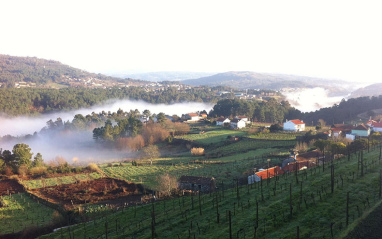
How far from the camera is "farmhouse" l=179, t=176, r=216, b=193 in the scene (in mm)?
25394

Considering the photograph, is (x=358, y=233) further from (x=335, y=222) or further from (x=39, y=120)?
(x=39, y=120)

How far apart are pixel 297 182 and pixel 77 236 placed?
12.2 m

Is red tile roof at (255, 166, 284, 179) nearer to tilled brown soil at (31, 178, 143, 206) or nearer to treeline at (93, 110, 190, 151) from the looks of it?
tilled brown soil at (31, 178, 143, 206)

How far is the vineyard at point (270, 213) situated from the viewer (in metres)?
11.1

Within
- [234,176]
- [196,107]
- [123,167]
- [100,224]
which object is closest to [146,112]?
[196,107]

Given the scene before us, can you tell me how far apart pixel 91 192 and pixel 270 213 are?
1904cm

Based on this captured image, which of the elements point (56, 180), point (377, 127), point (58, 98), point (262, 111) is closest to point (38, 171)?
point (56, 180)

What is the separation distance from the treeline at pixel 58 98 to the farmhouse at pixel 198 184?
3053 inches

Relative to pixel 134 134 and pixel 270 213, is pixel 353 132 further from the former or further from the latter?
pixel 134 134

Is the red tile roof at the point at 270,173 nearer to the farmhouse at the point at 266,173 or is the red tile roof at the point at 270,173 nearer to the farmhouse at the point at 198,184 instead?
the farmhouse at the point at 266,173

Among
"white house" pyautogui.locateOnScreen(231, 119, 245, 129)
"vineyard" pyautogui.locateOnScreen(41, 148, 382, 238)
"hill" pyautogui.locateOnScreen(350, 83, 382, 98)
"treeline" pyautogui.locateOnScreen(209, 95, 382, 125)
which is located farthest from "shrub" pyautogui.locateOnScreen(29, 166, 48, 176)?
"hill" pyautogui.locateOnScreen(350, 83, 382, 98)

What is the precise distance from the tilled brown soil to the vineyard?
572 centimetres

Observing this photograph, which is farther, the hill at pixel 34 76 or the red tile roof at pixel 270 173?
the hill at pixel 34 76

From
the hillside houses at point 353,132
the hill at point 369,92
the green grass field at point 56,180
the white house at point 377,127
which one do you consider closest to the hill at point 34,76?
the green grass field at point 56,180
